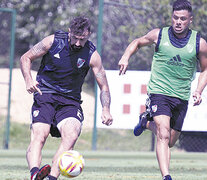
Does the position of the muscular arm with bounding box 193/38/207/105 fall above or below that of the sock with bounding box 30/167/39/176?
above

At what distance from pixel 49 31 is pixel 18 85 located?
5.61m

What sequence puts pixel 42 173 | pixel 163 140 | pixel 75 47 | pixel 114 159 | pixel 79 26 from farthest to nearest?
pixel 114 159 < pixel 163 140 < pixel 75 47 < pixel 79 26 < pixel 42 173

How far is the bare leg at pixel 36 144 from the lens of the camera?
21.4 feet

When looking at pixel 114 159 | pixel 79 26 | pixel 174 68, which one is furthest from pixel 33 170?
pixel 114 159

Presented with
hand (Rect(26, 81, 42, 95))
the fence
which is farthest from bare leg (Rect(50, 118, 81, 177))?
the fence

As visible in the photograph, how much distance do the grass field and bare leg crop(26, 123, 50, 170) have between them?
1611 millimetres

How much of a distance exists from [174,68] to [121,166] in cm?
355

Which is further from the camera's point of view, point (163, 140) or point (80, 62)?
point (163, 140)

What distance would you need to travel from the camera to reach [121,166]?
10875 millimetres

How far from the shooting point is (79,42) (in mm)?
6711

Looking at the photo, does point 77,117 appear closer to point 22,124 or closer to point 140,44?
point 140,44

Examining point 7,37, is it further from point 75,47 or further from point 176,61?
point 75,47

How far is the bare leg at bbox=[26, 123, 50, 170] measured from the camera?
6535 millimetres

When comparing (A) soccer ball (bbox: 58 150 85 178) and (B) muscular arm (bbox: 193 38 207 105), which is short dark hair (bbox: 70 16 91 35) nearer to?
(A) soccer ball (bbox: 58 150 85 178)
